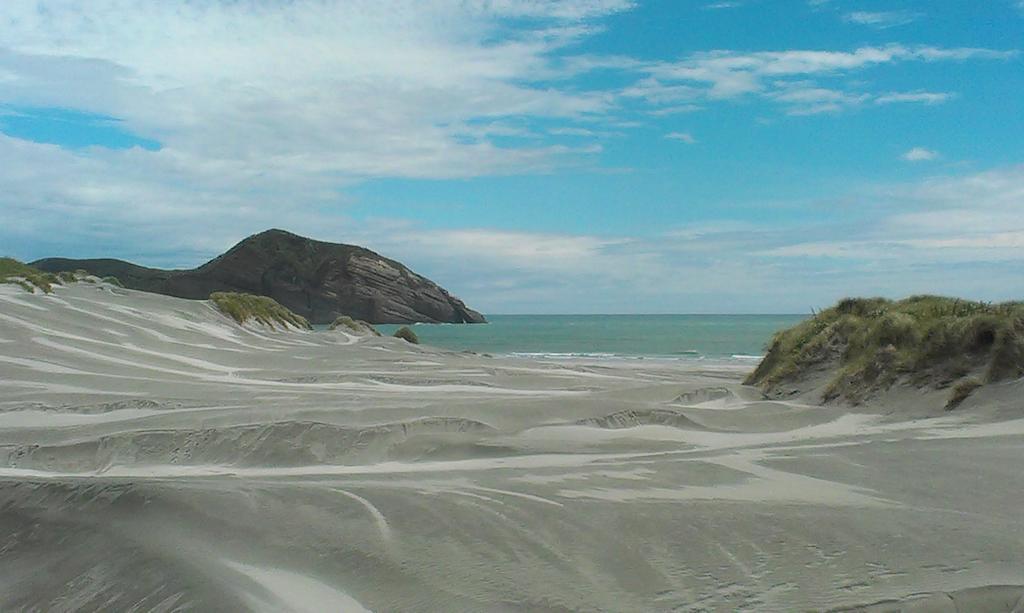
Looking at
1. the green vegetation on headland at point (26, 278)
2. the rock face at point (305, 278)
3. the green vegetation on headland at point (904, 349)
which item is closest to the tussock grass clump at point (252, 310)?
the green vegetation on headland at point (26, 278)

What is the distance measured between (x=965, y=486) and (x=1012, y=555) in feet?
3.62

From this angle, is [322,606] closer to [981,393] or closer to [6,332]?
[981,393]

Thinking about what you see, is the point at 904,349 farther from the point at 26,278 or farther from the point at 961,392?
the point at 26,278

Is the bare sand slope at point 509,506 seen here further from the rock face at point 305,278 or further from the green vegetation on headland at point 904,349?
the rock face at point 305,278

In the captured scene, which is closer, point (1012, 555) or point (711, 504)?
point (1012, 555)

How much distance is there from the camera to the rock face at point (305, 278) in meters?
84.1

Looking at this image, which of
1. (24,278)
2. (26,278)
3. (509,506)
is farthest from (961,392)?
A: (26,278)

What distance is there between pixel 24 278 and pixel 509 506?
16537 millimetres

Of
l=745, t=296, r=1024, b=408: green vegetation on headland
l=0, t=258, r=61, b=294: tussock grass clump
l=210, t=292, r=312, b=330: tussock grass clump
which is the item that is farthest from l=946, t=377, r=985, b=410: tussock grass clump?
l=210, t=292, r=312, b=330: tussock grass clump

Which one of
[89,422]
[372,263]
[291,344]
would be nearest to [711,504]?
[89,422]

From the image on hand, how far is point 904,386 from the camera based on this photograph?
702 cm

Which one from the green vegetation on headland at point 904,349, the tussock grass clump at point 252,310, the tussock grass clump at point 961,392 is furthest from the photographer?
the tussock grass clump at point 252,310

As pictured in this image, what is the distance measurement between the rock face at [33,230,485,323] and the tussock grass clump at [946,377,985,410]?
264 feet

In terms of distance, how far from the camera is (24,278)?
16500mm
